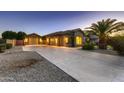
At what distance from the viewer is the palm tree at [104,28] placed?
7.27 m

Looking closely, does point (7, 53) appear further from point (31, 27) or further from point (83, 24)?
point (83, 24)

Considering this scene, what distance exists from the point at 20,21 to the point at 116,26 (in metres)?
3.94

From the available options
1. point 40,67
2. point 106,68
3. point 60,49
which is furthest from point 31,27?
point 106,68

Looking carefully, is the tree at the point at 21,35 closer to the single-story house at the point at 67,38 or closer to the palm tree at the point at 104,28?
the single-story house at the point at 67,38

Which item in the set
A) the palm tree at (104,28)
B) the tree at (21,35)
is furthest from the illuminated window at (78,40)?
the tree at (21,35)

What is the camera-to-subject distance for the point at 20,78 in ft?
15.4

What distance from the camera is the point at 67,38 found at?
948cm

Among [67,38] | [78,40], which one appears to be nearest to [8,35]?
[78,40]

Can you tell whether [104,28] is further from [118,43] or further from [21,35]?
[21,35]

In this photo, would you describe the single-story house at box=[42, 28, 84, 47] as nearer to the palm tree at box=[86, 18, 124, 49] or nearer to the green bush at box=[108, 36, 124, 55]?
the palm tree at box=[86, 18, 124, 49]

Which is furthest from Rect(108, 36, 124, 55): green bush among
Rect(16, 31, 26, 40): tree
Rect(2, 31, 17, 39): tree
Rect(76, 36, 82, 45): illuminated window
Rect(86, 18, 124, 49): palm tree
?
Rect(2, 31, 17, 39): tree

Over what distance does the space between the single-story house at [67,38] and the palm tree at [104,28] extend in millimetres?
638

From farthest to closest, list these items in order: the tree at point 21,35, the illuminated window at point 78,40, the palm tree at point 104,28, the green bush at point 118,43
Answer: the illuminated window at point 78,40 → the green bush at point 118,43 → the tree at point 21,35 → the palm tree at point 104,28

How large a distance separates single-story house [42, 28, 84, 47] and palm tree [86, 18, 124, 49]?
638mm
